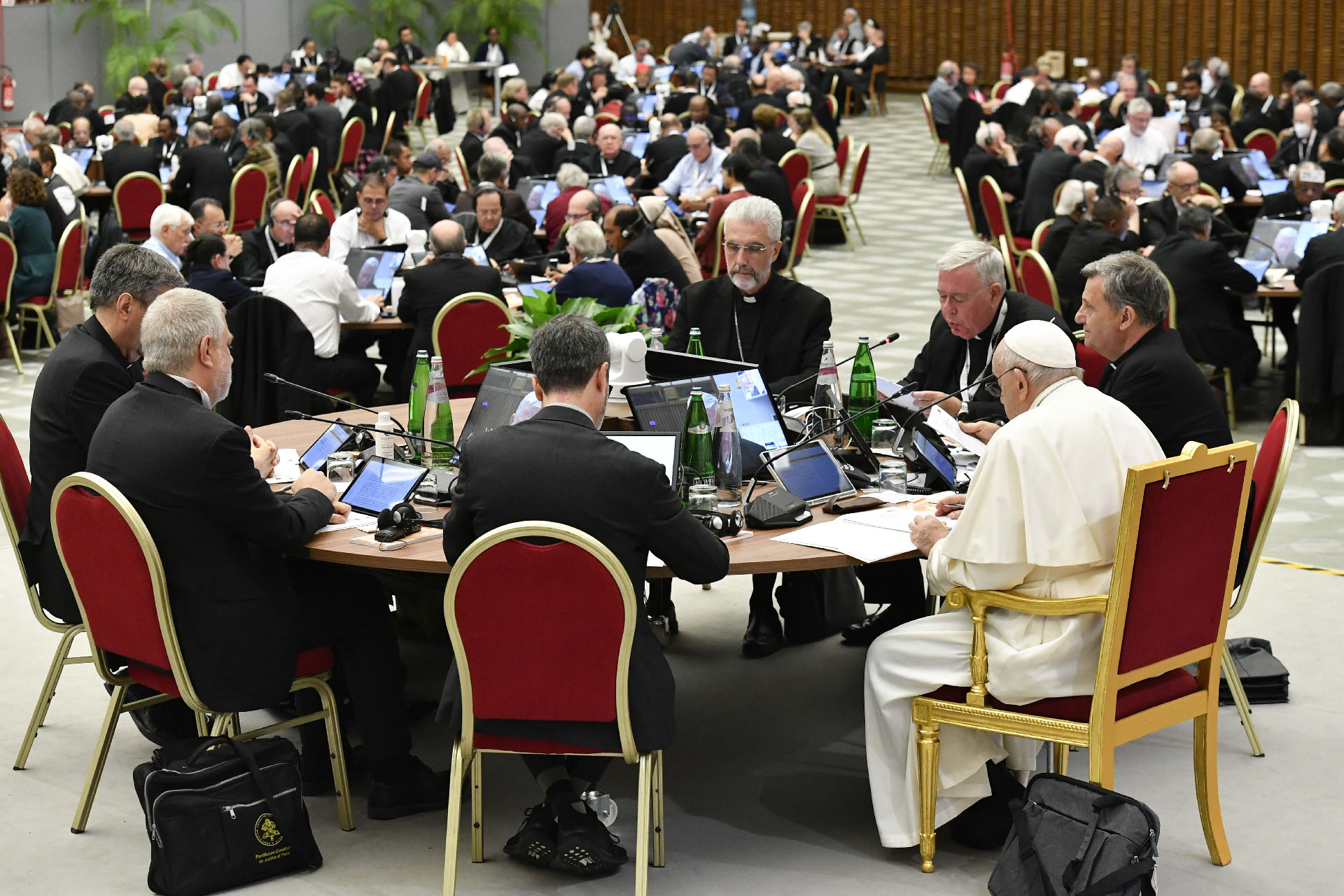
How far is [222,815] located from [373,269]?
4.30 metres

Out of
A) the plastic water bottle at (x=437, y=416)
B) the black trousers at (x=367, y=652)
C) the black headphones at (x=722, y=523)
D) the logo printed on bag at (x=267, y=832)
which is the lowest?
the logo printed on bag at (x=267, y=832)

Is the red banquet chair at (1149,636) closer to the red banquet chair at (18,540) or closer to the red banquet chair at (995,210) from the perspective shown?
the red banquet chair at (18,540)

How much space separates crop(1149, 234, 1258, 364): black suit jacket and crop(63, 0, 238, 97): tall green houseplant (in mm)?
14914

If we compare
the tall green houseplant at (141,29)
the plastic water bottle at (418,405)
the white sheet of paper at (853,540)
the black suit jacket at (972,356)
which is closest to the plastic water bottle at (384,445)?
the plastic water bottle at (418,405)

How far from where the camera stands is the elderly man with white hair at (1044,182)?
397 inches

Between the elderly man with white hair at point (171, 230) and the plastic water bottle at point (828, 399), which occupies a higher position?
the elderly man with white hair at point (171, 230)

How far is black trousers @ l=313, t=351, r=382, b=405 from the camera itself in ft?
22.0

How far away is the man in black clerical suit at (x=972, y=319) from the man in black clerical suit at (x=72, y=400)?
82.1 inches

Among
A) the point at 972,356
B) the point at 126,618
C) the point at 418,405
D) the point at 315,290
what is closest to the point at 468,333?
the point at 315,290

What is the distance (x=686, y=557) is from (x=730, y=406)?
706 mm

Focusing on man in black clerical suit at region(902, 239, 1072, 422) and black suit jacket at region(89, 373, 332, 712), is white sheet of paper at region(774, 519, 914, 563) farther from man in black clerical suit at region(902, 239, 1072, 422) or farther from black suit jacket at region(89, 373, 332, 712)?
black suit jacket at region(89, 373, 332, 712)

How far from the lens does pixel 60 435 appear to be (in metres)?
3.91

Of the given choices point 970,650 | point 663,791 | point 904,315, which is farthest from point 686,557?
point 904,315

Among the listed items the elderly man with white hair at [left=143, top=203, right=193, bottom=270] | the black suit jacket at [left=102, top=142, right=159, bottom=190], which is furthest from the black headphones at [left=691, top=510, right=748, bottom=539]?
the black suit jacket at [left=102, top=142, right=159, bottom=190]
